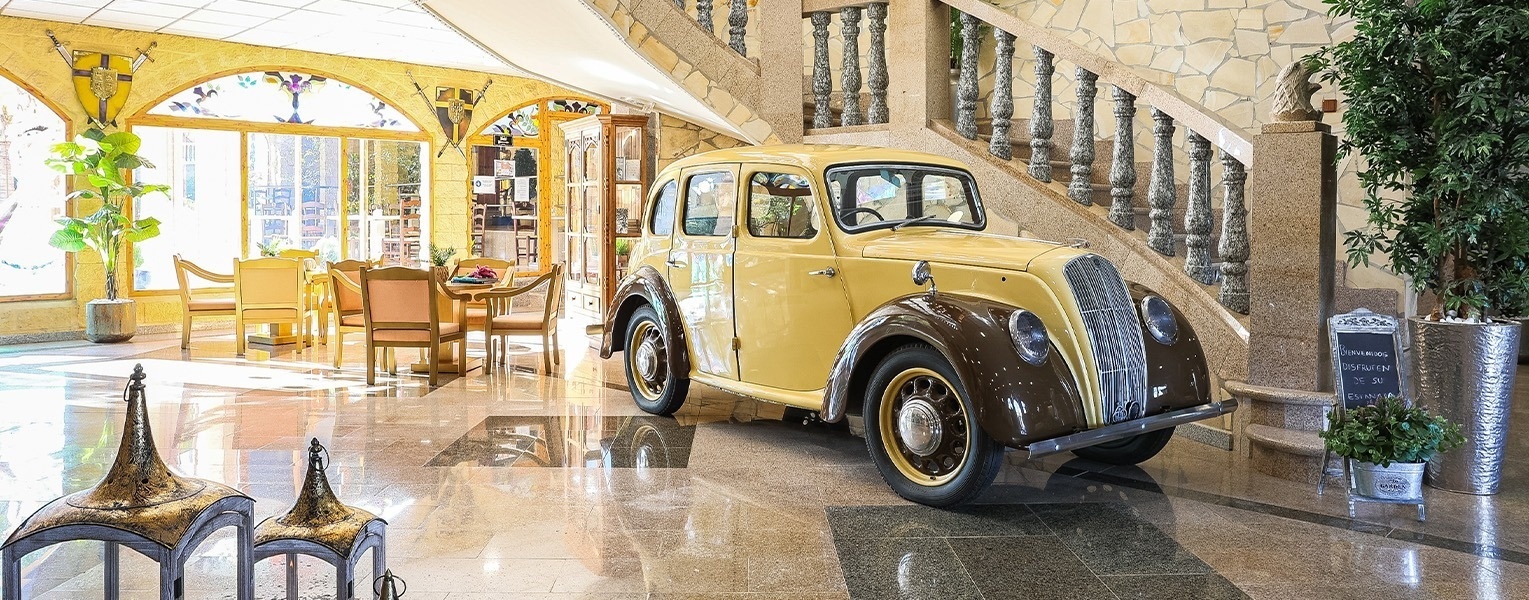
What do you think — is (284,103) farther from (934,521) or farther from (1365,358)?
(1365,358)

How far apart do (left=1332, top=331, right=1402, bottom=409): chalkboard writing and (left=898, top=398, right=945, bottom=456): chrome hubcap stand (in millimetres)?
1570

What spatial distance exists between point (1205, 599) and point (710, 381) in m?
2.79

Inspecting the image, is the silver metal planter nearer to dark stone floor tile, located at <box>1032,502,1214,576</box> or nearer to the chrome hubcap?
dark stone floor tile, located at <box>1032,502,1214,576</box>

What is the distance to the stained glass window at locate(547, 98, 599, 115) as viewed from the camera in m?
13.4

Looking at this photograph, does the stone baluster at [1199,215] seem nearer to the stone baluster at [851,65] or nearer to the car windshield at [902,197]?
the car windshield at [902,197]

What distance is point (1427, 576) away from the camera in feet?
11.0

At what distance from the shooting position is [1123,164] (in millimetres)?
5508

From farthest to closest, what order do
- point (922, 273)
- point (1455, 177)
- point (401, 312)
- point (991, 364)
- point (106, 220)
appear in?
1. point (106, 220)
2. point (401, 312)
3. point (922, 273)
4. point (1455, 177)
5. point (991, 364)

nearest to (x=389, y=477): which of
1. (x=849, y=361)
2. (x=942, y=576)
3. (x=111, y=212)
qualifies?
(x=849, y=361)

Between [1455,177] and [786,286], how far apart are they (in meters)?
2.65

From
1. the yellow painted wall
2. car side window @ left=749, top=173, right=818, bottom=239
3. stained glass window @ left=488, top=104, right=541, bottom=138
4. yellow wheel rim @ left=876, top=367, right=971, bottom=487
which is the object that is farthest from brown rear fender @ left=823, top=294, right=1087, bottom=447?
stained glass window @ left=488, top=104, right=541, bottom=138

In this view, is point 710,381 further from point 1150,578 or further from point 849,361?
point 1150,578

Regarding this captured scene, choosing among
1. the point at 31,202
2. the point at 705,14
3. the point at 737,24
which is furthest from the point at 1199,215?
the point at 31,202

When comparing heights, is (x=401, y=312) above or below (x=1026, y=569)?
above
